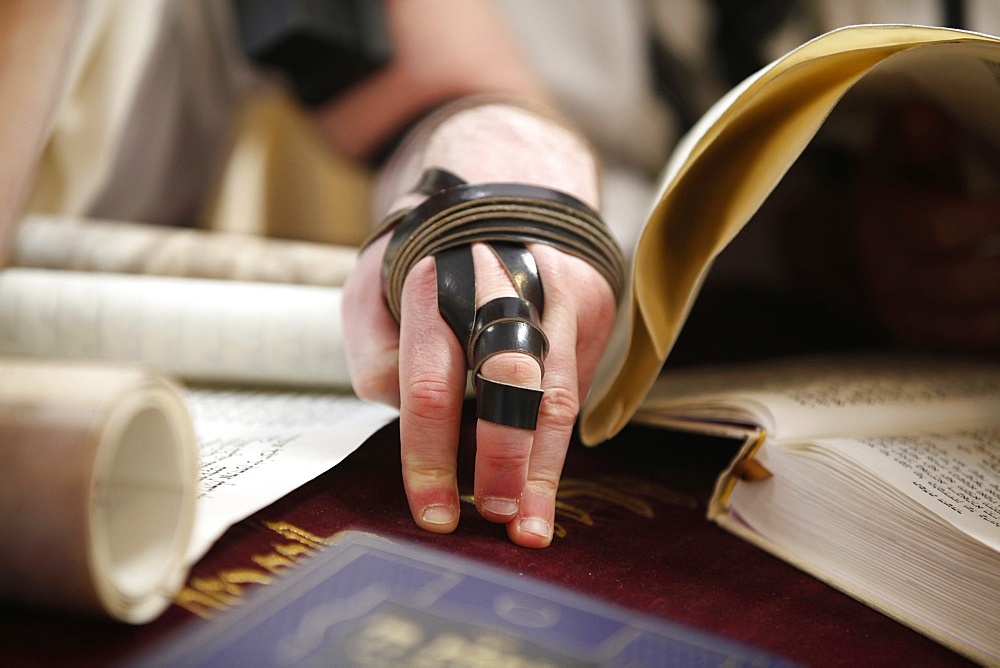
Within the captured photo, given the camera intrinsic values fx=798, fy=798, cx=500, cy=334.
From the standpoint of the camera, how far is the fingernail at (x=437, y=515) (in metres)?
0.50

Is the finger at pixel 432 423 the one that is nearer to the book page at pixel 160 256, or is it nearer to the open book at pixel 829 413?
the open book at pixel 829 413

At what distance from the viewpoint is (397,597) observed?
1.32ft

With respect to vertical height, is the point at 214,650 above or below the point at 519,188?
below

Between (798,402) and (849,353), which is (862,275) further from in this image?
(798,402)

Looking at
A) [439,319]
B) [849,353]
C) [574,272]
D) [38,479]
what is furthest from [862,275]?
[38,479]

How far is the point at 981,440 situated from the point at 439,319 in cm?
46

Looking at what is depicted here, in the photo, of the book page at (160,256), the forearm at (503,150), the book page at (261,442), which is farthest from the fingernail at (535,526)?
the book page at (160,256)

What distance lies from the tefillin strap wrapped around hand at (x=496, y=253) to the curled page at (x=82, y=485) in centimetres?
18

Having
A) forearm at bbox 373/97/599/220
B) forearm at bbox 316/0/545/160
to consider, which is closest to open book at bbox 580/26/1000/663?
forearm at bbox 373/97/599/220

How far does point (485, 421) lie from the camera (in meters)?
0.47

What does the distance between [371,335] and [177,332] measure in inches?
11.9

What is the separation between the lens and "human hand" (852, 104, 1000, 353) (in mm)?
883

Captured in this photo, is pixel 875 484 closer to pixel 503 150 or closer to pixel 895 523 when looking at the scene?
pixel 895 523

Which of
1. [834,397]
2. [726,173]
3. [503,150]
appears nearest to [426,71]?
[503,150]
